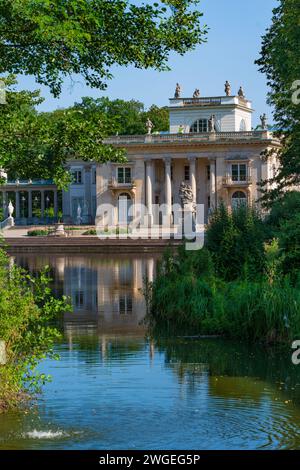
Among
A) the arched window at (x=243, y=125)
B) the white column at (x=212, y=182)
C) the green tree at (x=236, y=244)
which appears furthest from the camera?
the arched window at (x=243, y=125)

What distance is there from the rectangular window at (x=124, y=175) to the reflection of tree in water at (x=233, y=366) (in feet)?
196

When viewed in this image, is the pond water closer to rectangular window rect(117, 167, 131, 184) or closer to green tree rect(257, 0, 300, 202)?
green tree rect(257, 0, 300, 202)

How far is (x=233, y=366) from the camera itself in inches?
533

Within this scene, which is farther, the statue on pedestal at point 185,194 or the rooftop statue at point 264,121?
the rooftop statue at point 264,121

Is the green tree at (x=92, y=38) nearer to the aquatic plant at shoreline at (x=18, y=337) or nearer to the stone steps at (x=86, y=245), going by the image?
the aquatic plant at shoreline at (x=18, y=337)

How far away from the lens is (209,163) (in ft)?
245

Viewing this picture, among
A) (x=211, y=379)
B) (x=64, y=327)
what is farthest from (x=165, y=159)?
(x=211, y=379)

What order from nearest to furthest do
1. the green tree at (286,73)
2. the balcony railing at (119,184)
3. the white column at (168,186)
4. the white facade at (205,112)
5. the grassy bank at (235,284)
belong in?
the grassy bank at (235,284)
the green tree at (286,73)
the white column at (168,186)
the balcony railing at (119,184)
the white facade at (205,112)

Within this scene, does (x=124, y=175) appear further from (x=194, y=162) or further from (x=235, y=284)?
(x=235, y=284)

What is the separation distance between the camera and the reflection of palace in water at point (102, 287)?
19.2 m

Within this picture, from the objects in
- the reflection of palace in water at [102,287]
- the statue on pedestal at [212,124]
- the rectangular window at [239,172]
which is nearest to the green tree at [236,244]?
the reflection of palace in water at [102,287]

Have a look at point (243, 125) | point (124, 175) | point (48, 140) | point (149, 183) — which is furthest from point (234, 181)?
point (48, 140)

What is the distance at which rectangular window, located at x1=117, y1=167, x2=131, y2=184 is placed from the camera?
7525 cm

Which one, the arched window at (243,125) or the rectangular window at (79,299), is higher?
the arched window at (243,125)
